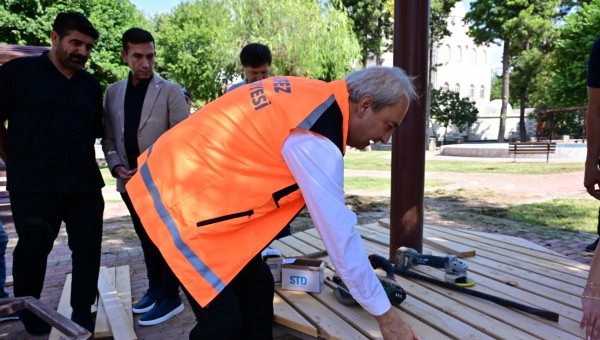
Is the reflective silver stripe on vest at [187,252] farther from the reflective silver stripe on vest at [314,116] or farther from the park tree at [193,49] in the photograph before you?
the park tree at [193,49]

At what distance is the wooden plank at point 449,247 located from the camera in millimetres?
3367

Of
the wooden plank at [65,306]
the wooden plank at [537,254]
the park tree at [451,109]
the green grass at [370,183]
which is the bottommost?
the green grass at [370,183]

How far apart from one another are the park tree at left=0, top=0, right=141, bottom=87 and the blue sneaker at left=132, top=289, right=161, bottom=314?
13.7 metres

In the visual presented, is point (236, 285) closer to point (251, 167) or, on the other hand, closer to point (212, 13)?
point (251, 167)

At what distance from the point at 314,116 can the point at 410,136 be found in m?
1.69

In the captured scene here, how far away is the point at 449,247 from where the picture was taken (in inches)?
138

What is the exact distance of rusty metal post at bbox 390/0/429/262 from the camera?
3021mm

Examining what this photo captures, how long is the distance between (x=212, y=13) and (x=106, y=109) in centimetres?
Result: 2814

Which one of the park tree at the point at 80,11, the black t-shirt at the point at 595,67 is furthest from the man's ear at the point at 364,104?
the park tree at the point at 80,11

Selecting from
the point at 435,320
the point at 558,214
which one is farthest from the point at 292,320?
the point at 558,214

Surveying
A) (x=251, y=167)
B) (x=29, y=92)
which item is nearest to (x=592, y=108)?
(x=251, y=167)

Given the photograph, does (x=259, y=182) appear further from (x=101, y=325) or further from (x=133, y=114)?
(x=101, y=325)

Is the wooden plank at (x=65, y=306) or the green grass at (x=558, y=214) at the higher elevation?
the wooden plank at (x=65, y=306)

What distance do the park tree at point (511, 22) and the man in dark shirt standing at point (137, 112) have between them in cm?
3256
